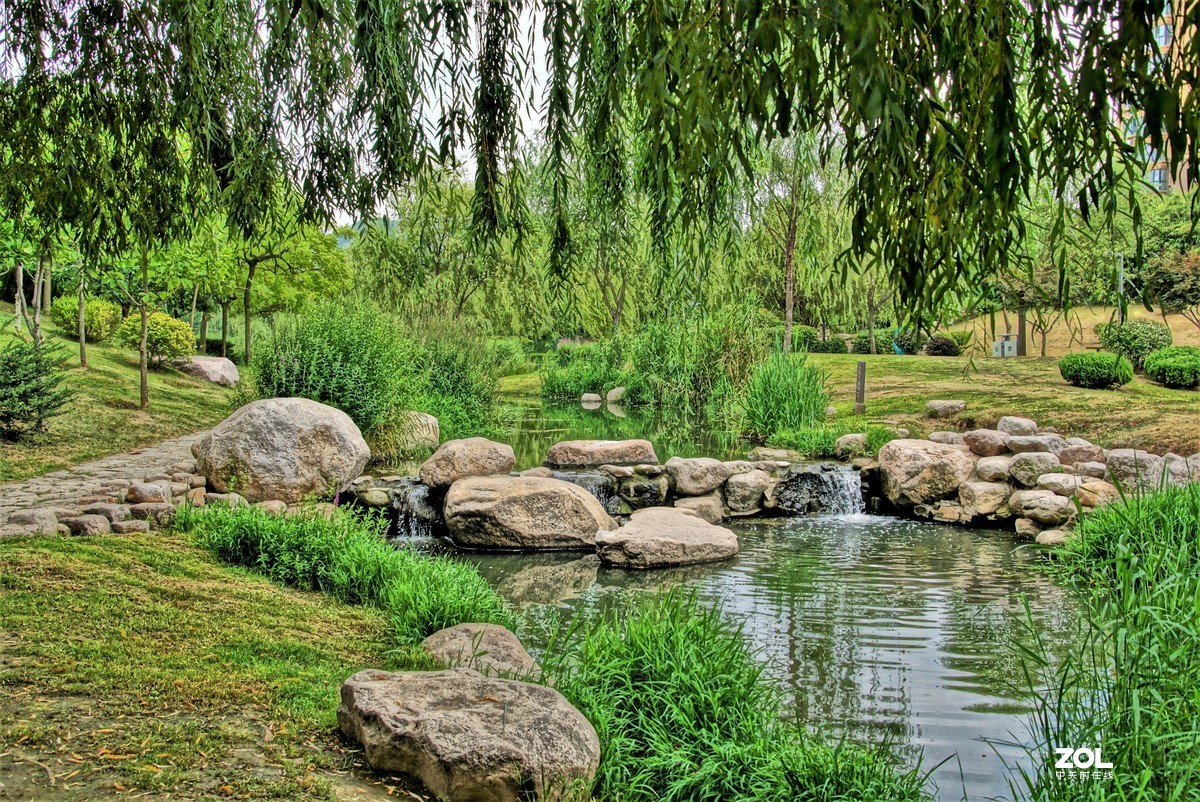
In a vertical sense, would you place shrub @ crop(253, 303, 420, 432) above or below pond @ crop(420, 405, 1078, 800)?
above

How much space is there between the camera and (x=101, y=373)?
1630cm

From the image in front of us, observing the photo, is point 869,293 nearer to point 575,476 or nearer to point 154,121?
point 575,476

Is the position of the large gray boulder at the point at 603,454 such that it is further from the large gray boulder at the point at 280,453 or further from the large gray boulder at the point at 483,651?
the large gray boulder at the point at 483,651

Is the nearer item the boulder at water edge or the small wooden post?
the boulder at water edge

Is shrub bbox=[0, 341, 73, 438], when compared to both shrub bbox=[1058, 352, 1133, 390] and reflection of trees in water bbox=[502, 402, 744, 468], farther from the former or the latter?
shrub bbox=[1058, 352, 1133, 390]

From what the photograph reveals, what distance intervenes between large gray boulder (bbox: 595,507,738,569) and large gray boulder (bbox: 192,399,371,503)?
2.84 meters

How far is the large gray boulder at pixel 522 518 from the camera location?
8672mm

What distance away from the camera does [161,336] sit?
1914 cm

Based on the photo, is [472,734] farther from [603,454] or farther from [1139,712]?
[603,454]

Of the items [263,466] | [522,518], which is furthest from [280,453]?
[522,518]

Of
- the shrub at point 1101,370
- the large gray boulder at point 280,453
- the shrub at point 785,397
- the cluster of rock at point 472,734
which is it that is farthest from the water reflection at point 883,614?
the shrub at point 1101,370

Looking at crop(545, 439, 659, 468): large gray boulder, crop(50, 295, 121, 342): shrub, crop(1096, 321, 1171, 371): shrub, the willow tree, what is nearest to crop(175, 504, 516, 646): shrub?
the willow tree

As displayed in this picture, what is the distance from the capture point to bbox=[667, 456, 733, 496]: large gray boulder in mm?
10922

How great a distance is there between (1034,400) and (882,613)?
10.6 m
